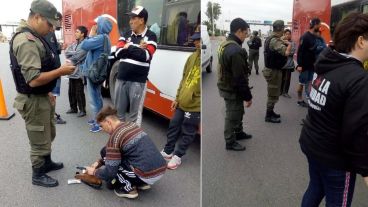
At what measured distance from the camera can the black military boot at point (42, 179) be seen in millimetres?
2938

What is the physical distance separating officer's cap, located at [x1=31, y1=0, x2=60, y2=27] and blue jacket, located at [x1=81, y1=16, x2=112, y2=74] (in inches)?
45.2

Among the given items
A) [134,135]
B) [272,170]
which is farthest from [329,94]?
[134,135]

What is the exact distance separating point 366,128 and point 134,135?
172 cm

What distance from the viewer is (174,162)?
128 inches

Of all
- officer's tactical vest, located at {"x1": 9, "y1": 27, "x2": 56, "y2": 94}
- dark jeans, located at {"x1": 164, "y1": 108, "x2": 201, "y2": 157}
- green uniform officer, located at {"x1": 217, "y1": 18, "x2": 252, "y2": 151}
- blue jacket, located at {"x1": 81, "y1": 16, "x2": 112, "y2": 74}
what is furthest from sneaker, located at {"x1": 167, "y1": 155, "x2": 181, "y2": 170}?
blue jacket, located at {"x1": 81, "y1": 16, "x2": 112, "y2": 74}

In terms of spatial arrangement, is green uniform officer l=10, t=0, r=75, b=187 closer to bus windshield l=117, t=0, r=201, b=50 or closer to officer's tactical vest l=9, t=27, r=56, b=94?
officer's tactical vest l=9, t=27, r=56, b=94

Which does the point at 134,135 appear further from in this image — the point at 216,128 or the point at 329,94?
the point at 329,94

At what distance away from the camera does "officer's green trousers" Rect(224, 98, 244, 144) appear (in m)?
1.67

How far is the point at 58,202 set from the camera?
2.72 m

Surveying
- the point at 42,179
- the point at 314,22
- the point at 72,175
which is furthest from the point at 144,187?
the point at 314,22

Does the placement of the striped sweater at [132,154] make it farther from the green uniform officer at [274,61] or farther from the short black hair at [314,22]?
the short black hair at [314,22]

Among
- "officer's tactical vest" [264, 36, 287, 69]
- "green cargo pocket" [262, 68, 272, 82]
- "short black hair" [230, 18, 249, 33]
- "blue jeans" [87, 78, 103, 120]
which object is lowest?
"blue jeans" [87, 78, 103, 120]

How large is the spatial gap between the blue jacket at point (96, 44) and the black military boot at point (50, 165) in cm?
118

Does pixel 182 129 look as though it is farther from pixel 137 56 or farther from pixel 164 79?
pixel 137 56
